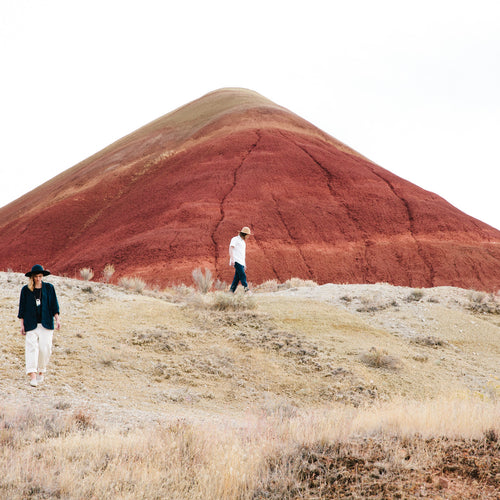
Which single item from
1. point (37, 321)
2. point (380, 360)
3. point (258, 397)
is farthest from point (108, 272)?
point (258, 397)

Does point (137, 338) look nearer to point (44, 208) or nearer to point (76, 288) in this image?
point (76, 288)

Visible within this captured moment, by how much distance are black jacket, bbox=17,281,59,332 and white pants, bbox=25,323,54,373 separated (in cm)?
8

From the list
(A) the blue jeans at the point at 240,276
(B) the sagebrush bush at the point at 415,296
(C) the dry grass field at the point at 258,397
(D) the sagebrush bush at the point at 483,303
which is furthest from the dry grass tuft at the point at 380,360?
(D) the sagebrush bush at the point at 483,303

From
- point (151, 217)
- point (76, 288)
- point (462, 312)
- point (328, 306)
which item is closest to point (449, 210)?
point (151, 217)

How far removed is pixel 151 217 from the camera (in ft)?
93.9

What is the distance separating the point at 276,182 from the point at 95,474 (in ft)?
90.8

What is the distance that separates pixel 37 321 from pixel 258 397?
321 cm

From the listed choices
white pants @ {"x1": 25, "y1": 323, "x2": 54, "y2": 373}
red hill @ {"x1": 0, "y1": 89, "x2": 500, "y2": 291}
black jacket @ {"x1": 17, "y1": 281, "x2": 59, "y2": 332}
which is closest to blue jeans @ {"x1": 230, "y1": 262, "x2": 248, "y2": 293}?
black jacket @ {"x1": 17, "y1": 281, "x2": 59, "y2": 332}

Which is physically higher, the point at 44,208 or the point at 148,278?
the point at 44,208

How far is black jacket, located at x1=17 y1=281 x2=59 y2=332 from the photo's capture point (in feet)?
22.2

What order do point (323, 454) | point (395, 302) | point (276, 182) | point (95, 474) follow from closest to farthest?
point (95, 474), point (323, 454), point (395, 302), point (276, 182)

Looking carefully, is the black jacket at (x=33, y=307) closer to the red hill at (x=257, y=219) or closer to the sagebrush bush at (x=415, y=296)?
the sagebrush bush at (x=415, y=296)

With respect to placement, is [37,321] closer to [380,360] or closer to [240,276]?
[380,360]

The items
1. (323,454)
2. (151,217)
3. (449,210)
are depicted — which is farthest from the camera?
(449,210)
